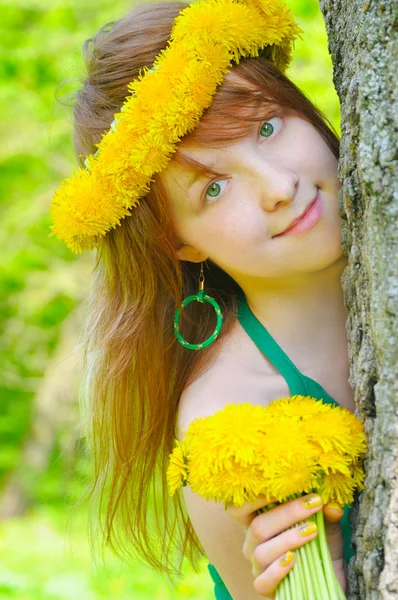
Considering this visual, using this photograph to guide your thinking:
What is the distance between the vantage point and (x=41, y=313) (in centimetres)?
643

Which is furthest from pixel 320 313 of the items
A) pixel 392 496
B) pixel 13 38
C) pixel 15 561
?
pixel 13 38

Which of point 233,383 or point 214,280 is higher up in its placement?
point 214,280

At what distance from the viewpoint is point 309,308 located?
1.94 m

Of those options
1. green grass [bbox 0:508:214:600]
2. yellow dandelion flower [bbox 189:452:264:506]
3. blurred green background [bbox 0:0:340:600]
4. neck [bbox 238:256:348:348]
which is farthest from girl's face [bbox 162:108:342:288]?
green grass [bbox 0:508:214:600]

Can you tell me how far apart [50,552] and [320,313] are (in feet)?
13.2

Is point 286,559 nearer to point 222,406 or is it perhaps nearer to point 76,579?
point 222,406

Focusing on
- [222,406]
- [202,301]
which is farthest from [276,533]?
[202,301]

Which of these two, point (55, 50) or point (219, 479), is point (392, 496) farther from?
point (55, 50)

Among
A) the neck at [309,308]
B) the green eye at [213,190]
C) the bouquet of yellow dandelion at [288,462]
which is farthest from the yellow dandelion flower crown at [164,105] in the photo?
the bouquet of yellow dandelion at [288,462]

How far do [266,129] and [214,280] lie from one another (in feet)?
1.69

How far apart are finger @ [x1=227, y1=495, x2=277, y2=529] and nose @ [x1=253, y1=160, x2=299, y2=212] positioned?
2.04ft

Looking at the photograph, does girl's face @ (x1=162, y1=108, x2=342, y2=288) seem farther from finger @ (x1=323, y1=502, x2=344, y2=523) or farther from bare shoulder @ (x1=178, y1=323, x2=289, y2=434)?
finger @ (x1=323, y1=502, x2=344, y2=523)

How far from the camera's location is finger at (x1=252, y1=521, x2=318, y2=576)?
1406 millimetres

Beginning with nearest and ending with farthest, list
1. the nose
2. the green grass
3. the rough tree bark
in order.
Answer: the rough tree bark < the nose < the green grass
